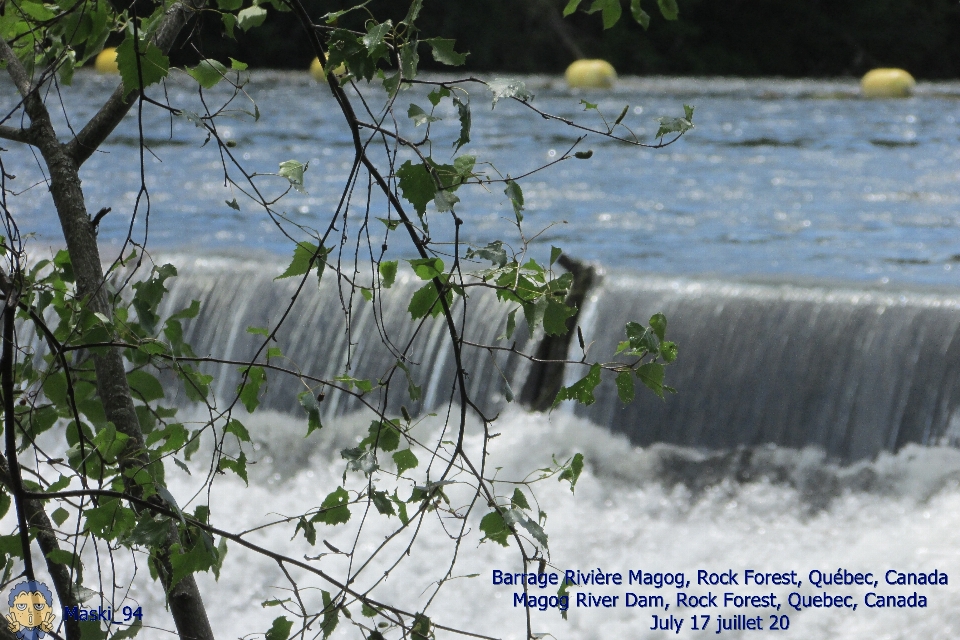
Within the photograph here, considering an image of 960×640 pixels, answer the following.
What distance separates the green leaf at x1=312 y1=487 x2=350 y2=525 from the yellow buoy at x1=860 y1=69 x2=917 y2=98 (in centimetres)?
1423

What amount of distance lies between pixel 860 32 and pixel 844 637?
20.1m

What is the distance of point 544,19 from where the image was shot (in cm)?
2042

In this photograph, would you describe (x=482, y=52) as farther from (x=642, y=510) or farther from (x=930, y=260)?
(x=642, y=510)

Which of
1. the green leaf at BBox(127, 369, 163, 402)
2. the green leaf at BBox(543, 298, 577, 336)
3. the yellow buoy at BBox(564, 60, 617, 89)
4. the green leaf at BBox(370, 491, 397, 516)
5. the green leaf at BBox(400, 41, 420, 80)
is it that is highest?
the yellow buoy at BBox(564, 60, 617, 89)

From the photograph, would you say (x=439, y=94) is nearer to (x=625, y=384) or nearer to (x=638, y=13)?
(x=638, y=13)

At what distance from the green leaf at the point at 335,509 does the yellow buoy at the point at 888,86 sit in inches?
560

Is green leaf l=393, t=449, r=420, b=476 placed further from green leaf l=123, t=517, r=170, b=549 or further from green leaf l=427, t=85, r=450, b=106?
green leaf l=427, t=85, r=450, b=106

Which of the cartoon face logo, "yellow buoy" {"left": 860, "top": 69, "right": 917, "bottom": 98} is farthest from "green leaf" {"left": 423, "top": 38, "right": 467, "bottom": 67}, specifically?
"yellow buoy" {"left": 860, "top": 69, "right": 917, "bottom": 98}

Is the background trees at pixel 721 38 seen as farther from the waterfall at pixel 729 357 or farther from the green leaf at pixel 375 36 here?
the green leaf at pixel 375 36

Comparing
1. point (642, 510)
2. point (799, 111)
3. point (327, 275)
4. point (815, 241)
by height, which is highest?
point (799, 111)

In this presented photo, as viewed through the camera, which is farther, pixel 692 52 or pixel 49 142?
pixel 692 52

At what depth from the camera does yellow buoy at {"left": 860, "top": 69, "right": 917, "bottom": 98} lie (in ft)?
47.0

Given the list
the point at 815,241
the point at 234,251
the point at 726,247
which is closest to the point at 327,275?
the point at 234,251

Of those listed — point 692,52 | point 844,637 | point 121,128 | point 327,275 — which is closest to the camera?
point 844,637
